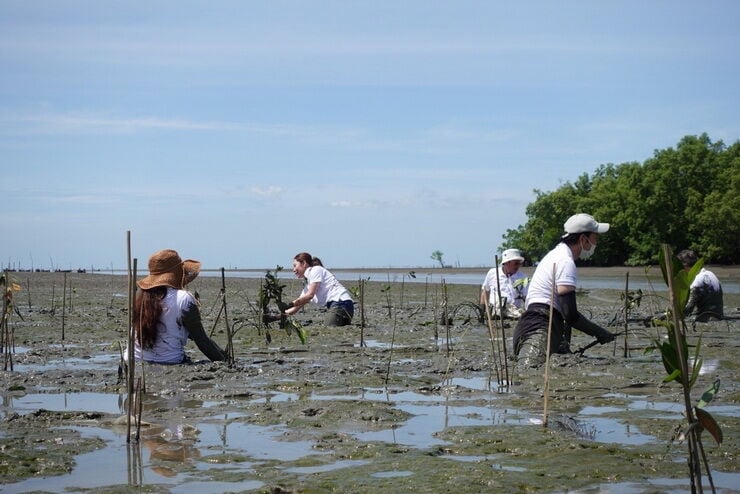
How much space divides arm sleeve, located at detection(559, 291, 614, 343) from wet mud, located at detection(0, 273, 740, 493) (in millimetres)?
424

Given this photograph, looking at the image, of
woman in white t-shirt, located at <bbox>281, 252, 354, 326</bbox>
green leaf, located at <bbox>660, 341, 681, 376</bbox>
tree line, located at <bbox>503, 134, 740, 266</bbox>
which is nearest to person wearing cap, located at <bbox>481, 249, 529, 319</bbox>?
woman in white t-shirt, located at <bbox>281, 252, 354, 326</bbox>

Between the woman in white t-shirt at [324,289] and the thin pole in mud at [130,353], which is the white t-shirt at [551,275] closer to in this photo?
the thin pole in mud at [130,353]

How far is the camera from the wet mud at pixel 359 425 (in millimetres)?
5449

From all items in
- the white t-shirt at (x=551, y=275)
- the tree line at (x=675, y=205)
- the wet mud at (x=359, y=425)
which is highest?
the tree line at (x=675, y=205)

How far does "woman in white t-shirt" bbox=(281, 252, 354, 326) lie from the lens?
15.9 metres

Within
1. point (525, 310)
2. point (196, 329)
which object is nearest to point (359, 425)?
point (196, 329)

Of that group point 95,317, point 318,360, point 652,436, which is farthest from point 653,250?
point 652,436

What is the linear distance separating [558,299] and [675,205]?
6203cm

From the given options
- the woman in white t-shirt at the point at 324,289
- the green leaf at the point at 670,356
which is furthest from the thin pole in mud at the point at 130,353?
the woman in white t-shirt at the point at 324,289

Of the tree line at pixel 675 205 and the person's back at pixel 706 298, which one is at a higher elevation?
the tree line at pixel 675 205

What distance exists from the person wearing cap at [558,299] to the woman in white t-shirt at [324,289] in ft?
19.4

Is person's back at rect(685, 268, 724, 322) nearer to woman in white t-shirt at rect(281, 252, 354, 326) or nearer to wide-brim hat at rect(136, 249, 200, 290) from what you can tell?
woman in white t-shirt at rect(281, 252, 354, 326)

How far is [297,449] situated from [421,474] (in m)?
1.15

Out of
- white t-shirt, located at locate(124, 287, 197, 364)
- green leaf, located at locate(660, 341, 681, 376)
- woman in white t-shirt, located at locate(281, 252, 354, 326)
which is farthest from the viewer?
woman in white t-shirt, located at locate(281, 252, 354, 326)
